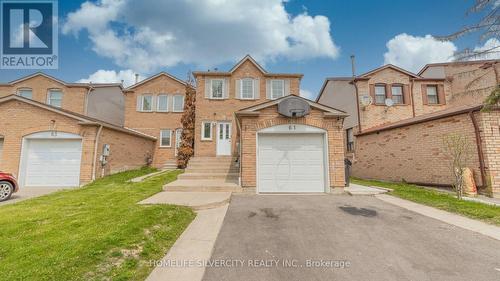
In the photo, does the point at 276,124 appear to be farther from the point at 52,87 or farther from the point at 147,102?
the point at 52,87

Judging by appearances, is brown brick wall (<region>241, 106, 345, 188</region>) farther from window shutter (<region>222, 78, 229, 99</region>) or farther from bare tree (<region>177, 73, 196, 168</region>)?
bare tree (<region>177, 73, 196, 168</region>)

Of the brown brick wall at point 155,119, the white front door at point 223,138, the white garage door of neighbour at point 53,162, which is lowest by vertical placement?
the white garage door of neighbour at point 53,162

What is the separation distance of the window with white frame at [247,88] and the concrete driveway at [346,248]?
10553 mm

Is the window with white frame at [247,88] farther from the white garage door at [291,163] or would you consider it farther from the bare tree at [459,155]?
the bare tree at [459,155]

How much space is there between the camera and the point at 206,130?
14.6 meters

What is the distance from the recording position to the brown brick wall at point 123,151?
38.1 feet

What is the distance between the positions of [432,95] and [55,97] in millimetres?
29459

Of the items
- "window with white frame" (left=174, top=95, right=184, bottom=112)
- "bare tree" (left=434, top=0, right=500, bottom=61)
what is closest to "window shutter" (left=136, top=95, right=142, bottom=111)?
"window with white frame" (left=174, top=95, right=184, bottom=112)

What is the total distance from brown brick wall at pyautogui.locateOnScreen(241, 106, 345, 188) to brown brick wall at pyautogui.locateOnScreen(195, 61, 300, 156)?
5.89 meters

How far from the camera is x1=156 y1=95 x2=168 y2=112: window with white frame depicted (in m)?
17.5

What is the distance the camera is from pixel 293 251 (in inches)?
143

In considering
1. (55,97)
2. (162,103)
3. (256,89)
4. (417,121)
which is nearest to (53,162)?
(162,103)

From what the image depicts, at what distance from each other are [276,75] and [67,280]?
584 inches

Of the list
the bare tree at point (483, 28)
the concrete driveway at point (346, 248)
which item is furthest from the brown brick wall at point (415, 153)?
the concrete driveway at point (346, 248)
